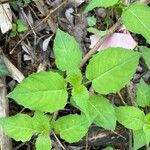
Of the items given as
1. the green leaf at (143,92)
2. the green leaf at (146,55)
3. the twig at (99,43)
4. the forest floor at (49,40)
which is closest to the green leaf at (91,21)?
the forest floor at (49,40)

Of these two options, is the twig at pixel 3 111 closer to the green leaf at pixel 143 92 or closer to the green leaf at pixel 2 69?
the green leaf at pixel 2 69

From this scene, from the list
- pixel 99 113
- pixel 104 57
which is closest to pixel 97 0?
pixel 104 57

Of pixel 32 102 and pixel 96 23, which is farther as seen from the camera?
pixel 96 23

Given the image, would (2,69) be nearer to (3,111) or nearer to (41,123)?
(3,111)

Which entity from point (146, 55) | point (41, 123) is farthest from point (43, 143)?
point (146, 55)

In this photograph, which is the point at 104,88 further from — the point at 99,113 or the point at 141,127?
the point at 141,127

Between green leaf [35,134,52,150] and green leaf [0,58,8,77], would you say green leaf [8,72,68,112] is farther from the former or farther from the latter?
green leaf [0,58,8,77]
